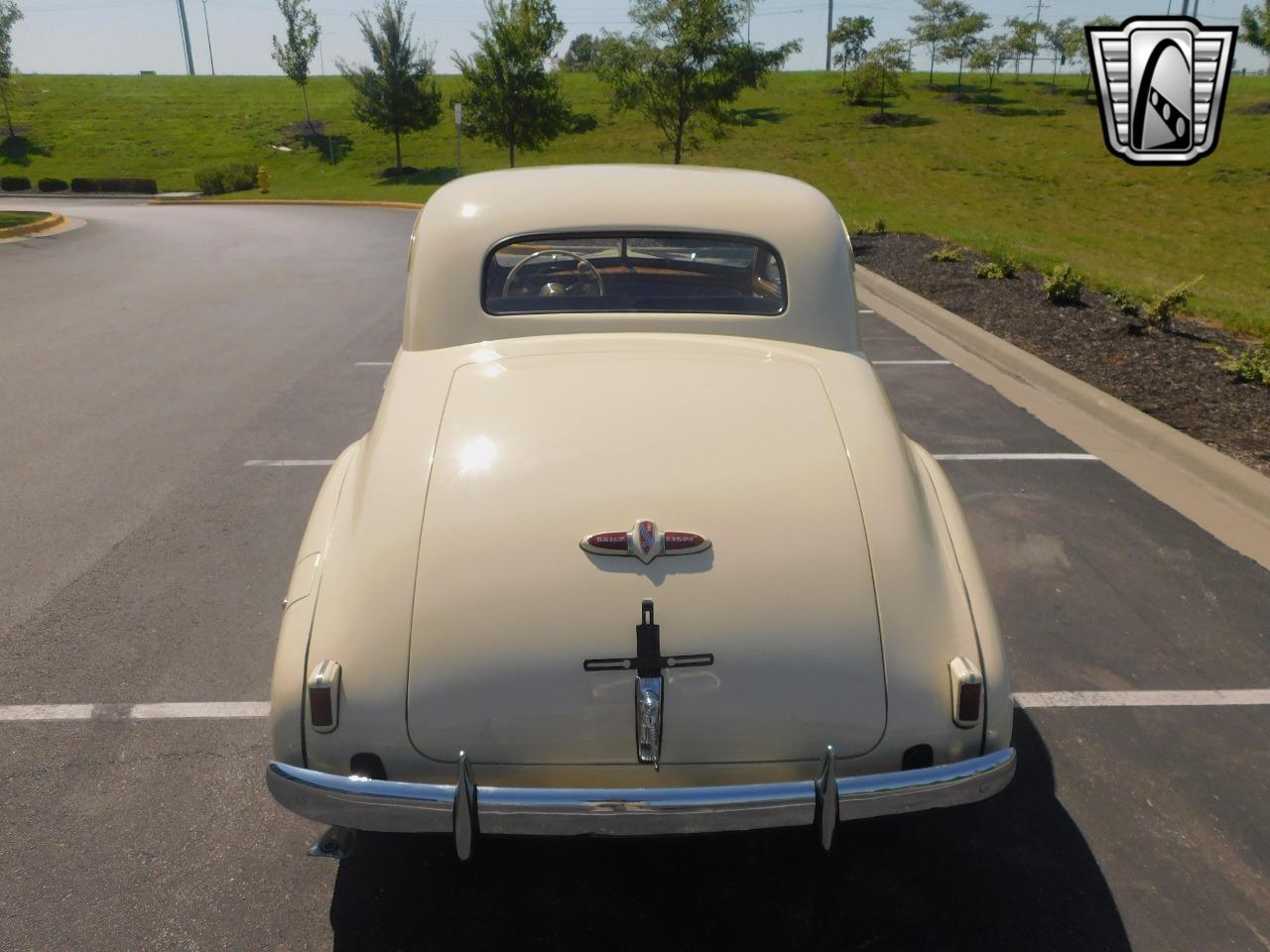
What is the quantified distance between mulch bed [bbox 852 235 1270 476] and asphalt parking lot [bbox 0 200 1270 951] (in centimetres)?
106

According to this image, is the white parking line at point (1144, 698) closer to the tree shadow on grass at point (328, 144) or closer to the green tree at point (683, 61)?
the green tree at point (683, 61)

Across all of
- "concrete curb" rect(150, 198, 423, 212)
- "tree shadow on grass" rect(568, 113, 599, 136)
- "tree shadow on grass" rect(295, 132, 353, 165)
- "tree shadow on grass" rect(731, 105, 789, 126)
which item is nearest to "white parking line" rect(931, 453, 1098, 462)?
"concrete curb" rect(150, 198, 423, 212)

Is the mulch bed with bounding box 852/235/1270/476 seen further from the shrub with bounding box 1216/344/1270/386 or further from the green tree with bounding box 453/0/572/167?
the green tree with bounding box 453/0/572/167

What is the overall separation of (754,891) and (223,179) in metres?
→ 41.4

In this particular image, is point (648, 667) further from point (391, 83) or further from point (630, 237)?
point (391, 83)

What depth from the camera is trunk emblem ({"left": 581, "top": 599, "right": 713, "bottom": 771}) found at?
2580mm

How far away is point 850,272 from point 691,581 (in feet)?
5.89

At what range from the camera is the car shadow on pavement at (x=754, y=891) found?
112 inches

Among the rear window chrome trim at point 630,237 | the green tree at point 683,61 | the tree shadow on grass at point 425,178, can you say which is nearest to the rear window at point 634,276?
the rear window chrome trim at point 630,237

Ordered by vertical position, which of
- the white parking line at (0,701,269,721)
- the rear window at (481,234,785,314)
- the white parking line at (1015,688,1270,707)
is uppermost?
the rear window at (481,234,785,314)

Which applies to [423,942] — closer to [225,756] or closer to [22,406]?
[225,756]

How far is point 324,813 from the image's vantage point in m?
2.57

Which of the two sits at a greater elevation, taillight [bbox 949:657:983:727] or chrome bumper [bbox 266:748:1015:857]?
taillight [bbox 949:657:983:727]

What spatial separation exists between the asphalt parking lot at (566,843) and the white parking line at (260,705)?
0.06 feet
